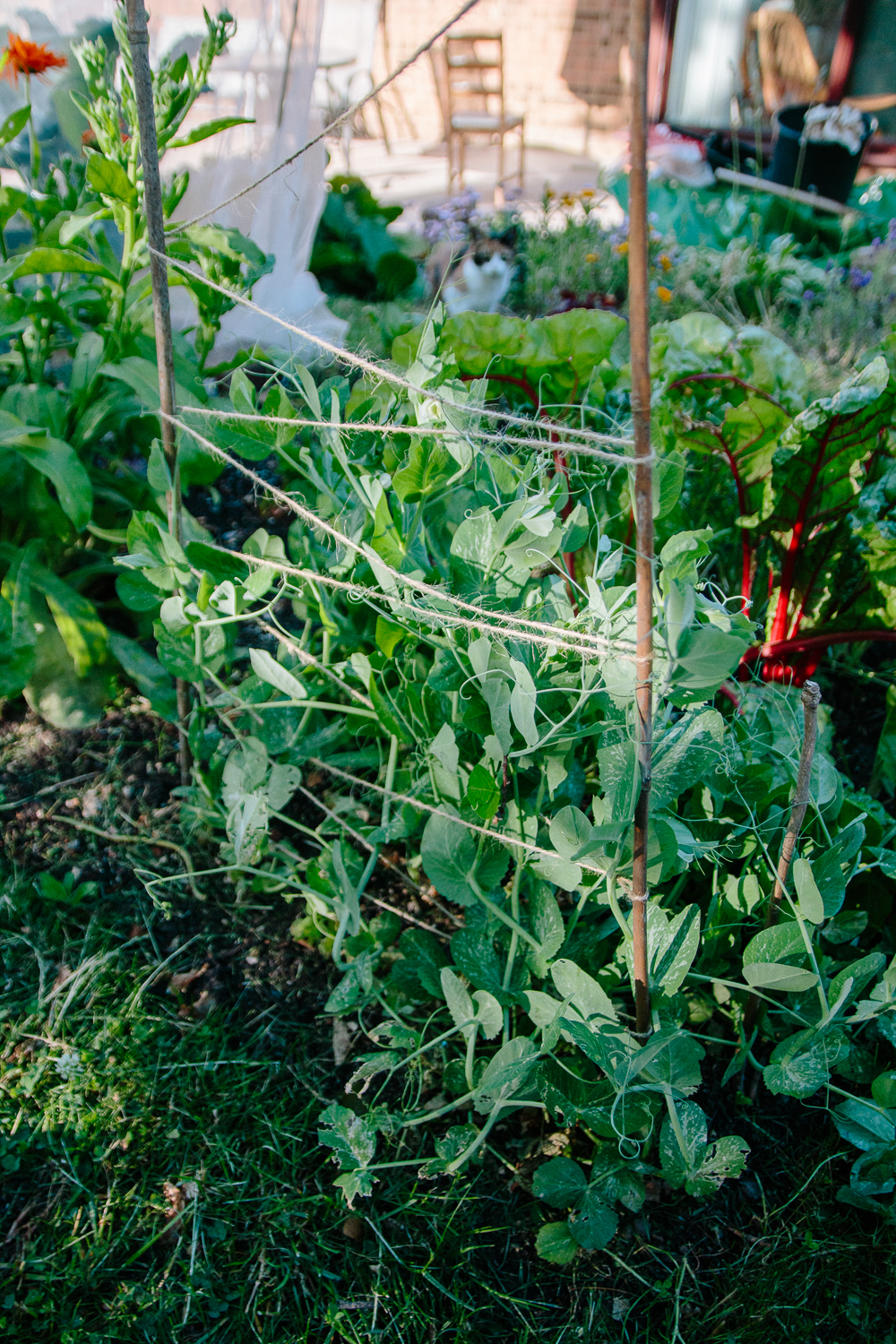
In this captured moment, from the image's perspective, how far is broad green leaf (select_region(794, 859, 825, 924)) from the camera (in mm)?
919

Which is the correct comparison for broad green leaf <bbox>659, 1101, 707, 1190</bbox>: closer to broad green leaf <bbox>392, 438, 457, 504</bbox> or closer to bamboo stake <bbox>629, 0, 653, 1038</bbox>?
bamboo stake <bbox>629, 0, 653, 1038</bbox>

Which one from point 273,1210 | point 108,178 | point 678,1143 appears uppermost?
point 108,178

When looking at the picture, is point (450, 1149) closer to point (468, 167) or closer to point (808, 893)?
point (808, 893)

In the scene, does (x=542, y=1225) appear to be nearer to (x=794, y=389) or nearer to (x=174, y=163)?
(x=794, y=389)

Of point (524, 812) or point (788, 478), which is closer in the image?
point (524, 812)

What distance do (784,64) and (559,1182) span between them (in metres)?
6.86

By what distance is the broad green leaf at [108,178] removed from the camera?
1.12 m

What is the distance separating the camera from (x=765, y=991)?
1109 mm

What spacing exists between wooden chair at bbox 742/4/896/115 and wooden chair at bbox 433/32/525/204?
5.14ft

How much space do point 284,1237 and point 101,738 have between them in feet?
3.13

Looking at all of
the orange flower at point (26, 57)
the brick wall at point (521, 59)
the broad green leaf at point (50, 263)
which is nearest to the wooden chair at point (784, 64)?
the brick wall at point (521, 59)

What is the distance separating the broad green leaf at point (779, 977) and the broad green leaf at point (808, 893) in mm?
59

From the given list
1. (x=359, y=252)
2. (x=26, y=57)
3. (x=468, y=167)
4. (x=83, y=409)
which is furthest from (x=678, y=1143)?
(x=468, y=167)

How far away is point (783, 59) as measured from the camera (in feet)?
18.8
